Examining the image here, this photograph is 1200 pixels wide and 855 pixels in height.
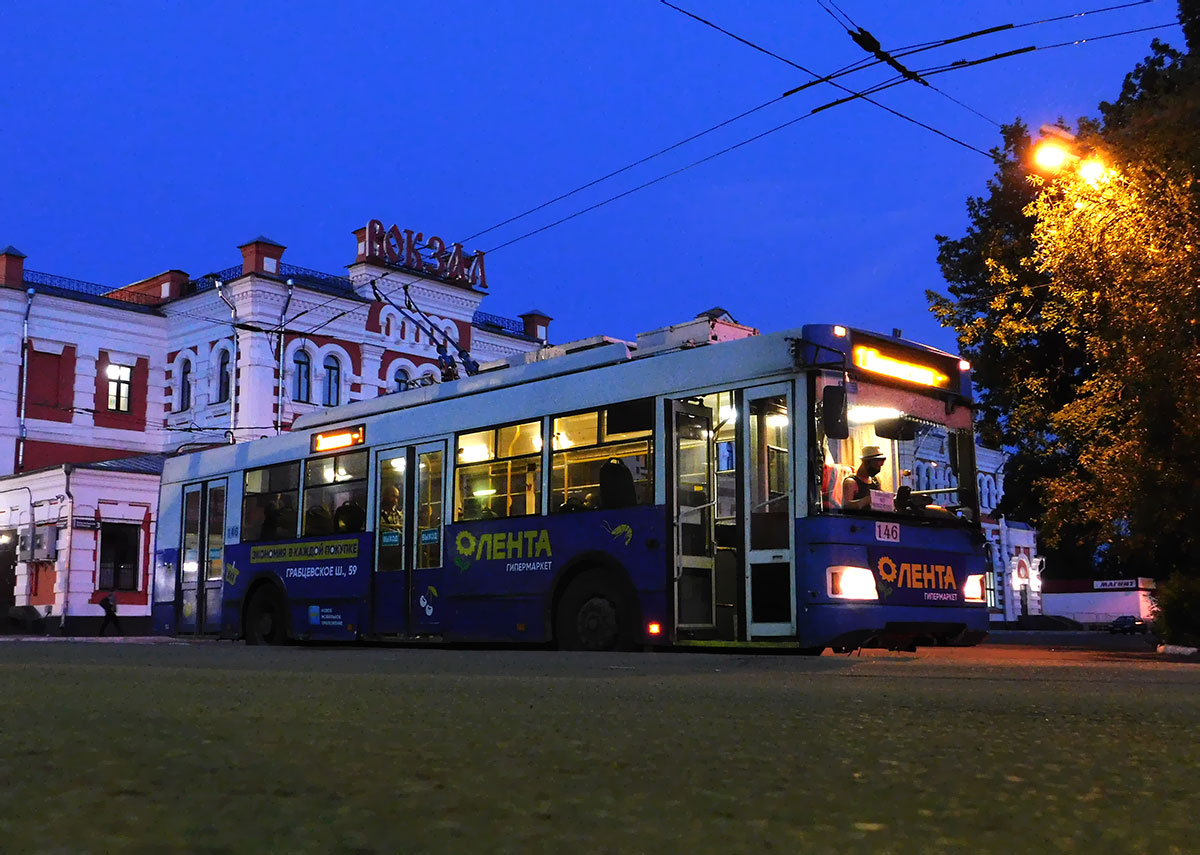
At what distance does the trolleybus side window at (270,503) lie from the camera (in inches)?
747

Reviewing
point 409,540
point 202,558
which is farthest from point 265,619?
point 409,540

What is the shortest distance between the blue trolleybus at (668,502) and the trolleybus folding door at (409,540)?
27mm

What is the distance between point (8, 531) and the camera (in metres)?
40.6

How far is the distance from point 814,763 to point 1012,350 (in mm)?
23547

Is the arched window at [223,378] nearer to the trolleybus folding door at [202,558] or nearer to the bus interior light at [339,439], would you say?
the trolleybus folding door at [202,558]

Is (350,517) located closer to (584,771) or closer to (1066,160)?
(1066,160)

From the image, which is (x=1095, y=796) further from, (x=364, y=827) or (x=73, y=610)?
(x=73, y=610)

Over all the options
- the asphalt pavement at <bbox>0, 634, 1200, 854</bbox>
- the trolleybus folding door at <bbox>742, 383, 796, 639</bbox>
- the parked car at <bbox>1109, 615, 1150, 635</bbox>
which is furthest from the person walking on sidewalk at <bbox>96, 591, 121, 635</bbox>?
the parked car at <bbox>1109, 615, 1150, 635</bbox>

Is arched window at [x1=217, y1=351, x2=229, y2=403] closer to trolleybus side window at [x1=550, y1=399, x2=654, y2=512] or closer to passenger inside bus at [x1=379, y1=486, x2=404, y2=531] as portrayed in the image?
passenger inside bus at [x1=379, y1=486, x2=404, y2=531]

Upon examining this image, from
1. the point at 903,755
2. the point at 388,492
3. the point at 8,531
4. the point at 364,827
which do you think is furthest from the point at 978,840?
the point at 8,531

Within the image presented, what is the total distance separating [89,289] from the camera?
1791 inches

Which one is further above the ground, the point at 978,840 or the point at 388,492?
the point at 388,492

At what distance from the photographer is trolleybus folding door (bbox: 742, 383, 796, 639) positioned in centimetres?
1237

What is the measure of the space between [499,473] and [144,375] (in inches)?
1325
